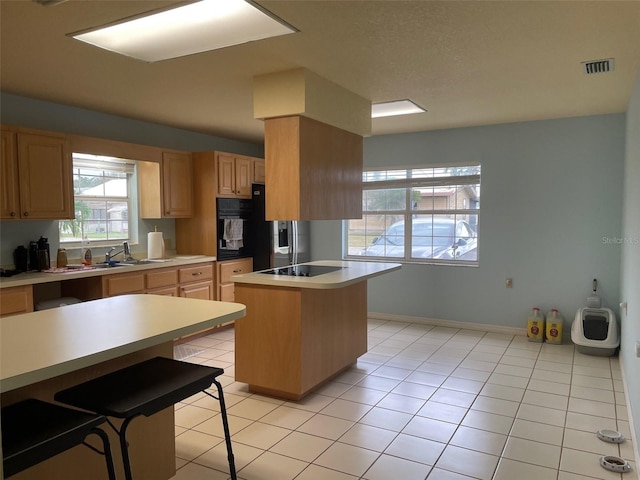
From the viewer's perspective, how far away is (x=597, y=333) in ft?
14.6

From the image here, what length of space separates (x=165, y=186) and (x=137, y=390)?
3.67 m

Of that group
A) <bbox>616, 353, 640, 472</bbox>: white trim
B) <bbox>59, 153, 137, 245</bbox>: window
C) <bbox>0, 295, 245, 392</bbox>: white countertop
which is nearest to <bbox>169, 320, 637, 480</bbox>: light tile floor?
<bbox>616, 353, 640, 472</bbox>: white trim

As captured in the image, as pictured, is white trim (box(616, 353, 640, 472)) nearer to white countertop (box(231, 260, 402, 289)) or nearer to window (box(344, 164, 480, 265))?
white countertop (box(231, 260, 402, 289))

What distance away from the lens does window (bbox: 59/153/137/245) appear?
4520 millimetres

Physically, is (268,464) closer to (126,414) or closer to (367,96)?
(126,414)

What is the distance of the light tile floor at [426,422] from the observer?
2.50 metres

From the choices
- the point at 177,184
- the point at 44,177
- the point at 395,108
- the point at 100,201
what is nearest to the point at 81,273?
the point at 44,177

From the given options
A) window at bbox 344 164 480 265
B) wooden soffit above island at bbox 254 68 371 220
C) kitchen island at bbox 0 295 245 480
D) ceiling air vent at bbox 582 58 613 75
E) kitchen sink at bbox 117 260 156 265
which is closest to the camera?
kitchen island at bbox 0 295 245 480

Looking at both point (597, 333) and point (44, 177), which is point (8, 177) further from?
point (597, 333)

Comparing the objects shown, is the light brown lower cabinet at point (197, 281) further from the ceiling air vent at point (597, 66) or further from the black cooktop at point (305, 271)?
the ceiling air vent at point (597, 66)

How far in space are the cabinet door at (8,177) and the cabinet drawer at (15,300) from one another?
589 mm

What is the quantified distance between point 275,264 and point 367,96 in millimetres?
2698

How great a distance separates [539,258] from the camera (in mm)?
5074

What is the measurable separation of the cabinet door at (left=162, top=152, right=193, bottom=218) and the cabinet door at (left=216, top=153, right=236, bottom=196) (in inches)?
14.1
